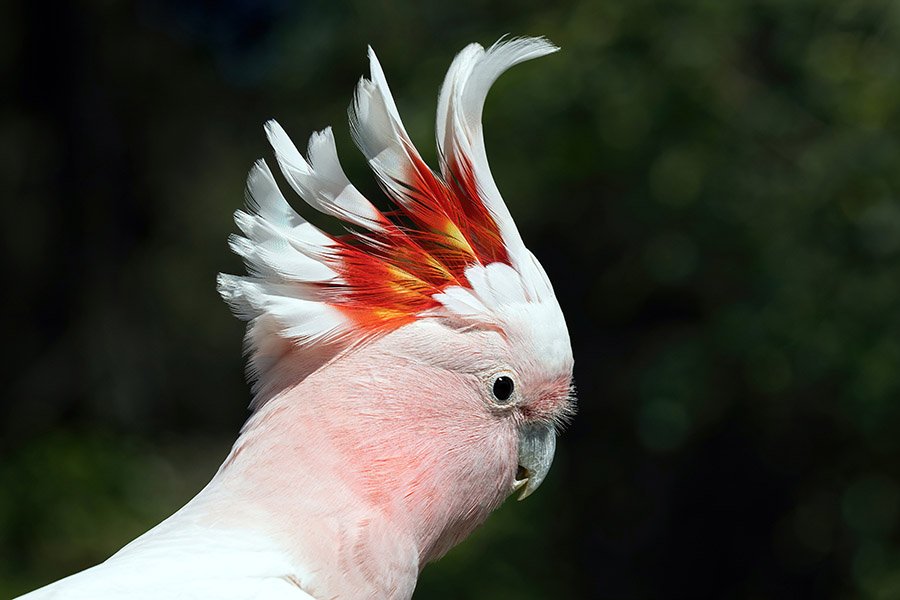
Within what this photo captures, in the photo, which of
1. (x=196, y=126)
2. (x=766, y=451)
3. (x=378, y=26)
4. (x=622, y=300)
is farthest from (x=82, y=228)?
(x=766, y=451)

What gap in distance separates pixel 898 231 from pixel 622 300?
1309 millimetres

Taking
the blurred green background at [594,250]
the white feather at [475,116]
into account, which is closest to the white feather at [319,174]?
the white feather at [475,116]

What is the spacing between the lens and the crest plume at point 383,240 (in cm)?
169

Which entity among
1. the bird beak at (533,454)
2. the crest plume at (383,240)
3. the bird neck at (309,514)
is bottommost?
the bird beak at (533,454)

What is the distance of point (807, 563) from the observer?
4.20 meters

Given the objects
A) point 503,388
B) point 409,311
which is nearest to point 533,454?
point 503,388

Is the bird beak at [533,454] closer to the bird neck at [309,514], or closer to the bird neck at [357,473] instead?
the bird neck at [357,473]

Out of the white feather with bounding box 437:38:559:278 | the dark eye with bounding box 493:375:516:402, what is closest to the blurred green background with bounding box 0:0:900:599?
the white feather with bounding box 437:38:559:278

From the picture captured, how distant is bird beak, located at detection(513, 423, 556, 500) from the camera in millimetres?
1890

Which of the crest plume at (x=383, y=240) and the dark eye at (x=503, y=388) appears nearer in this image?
the crest plume at (x=383, y=240)

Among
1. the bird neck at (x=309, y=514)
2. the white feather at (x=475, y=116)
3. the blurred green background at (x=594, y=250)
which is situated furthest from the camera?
the blurred green background at (x=594, y=250)

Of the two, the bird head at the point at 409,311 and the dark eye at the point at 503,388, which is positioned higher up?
the bird head at the point at 409,311

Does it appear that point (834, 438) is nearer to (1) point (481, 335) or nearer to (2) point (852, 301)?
(2) point (852, 301)

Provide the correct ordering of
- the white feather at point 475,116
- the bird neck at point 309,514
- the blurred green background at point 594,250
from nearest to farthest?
the bird neck at point 309,514, the white feather at point 475,116, the blurred green background at point 594,250
